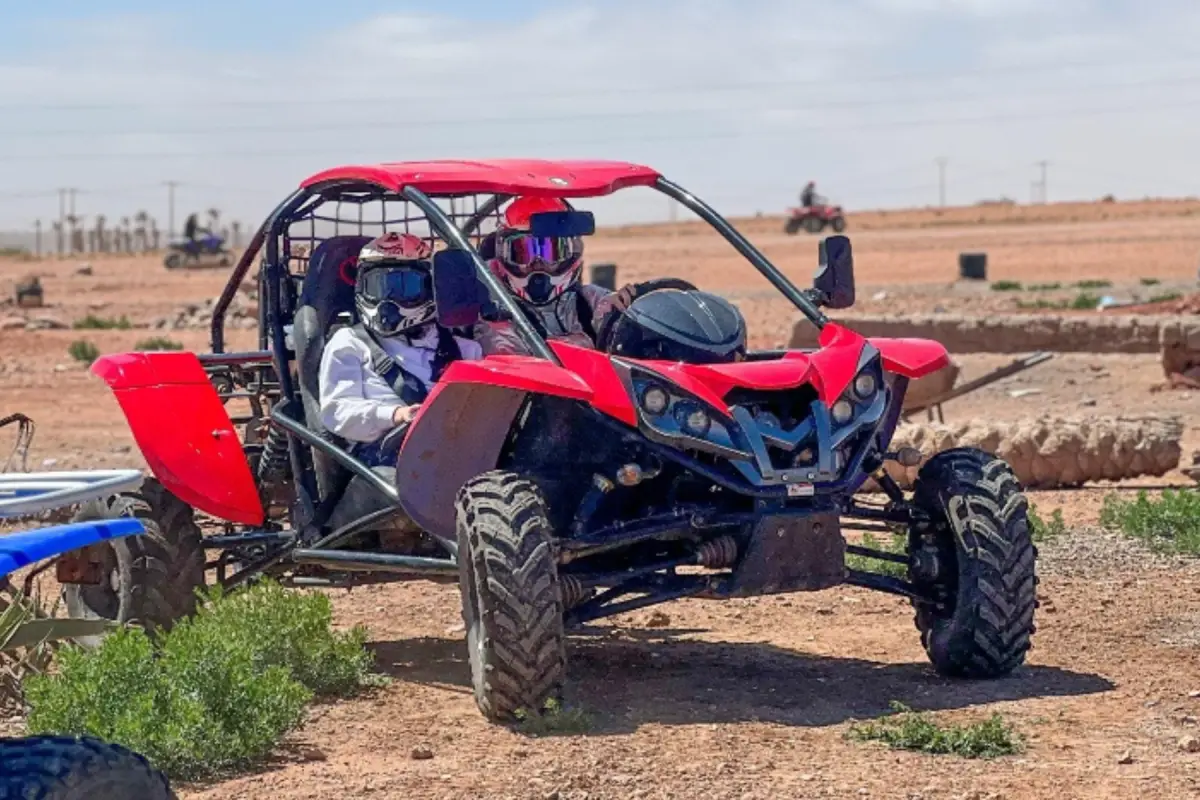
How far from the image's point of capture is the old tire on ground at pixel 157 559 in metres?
9.45

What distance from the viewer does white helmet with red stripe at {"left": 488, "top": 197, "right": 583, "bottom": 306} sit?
29.9 ft

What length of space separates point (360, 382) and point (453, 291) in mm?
1010

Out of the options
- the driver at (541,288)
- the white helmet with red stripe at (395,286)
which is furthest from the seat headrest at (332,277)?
the driver at (541,288)

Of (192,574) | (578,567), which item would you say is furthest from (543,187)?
(192,574)

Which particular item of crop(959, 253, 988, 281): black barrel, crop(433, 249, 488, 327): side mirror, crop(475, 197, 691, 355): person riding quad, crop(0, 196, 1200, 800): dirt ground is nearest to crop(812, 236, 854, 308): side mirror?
crop(475, 197, 691, 355): person riding quad

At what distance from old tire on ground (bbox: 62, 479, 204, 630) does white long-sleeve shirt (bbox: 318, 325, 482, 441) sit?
0.96 metres

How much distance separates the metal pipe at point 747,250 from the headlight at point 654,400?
1.16 m

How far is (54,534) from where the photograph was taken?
4.49 m

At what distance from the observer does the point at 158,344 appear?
28828 mm

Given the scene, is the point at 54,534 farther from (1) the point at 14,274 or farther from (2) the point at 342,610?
(1) the point at 14,274

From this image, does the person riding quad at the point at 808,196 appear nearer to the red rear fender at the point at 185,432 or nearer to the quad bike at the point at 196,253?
the quad bike at the point at 196,253

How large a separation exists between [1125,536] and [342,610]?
3.88 m

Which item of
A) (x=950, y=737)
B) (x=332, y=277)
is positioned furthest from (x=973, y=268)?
(x=950, y=737)

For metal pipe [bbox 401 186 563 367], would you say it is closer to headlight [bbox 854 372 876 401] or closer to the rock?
headlight [bbox 854 372 876 401]
